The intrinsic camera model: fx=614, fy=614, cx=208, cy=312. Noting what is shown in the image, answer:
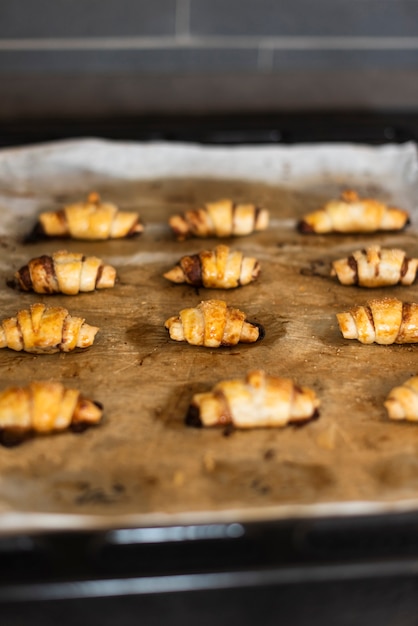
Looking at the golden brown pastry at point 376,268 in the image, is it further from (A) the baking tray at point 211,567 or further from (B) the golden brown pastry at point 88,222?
(A) the baking tray at point 211,567

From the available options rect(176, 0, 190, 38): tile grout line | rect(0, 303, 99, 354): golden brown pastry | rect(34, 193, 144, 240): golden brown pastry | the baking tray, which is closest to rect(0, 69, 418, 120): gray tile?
rect(176, 0, 190, 38): tile grout line

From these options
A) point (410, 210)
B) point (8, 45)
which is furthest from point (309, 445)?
point (8, 45)

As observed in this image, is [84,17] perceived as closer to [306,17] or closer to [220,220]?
[306,17]

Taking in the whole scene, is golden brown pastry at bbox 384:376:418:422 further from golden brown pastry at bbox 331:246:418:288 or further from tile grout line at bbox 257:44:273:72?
tile grout line at bbox 257:44:273:72

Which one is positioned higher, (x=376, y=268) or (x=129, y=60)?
(x=129, y=60)

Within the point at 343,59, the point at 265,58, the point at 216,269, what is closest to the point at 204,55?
the point at 265,58

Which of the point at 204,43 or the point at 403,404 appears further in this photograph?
the point at 204,43
